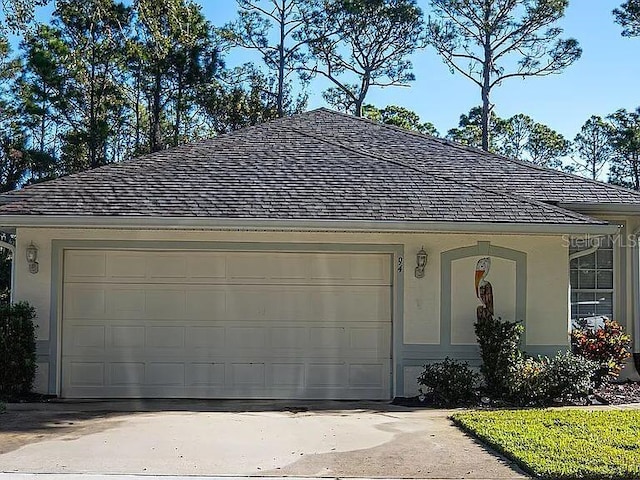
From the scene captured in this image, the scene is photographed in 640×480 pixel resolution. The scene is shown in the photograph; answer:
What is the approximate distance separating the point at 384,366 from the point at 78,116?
1957 centimetres

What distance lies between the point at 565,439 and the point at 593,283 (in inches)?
232

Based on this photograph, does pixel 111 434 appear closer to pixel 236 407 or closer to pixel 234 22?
pixel 236 407

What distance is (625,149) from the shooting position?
35781 millimetres

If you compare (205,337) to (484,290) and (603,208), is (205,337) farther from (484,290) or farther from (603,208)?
(603,208)

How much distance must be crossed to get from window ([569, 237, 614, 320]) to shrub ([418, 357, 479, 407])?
10.7 feet

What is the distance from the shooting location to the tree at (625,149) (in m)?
34.8

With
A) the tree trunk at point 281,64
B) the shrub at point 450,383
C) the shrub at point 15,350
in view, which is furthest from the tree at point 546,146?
the shrub at point 15,350

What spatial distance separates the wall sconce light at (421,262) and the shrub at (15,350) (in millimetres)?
5384

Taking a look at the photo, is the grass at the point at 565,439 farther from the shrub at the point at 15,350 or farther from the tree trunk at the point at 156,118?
the tree trunk at the point at 156,118

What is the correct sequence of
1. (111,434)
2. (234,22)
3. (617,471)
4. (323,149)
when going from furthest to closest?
(234,22) → (323,149) → (111,434) → (617,471)

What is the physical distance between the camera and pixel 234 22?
30.4 metres

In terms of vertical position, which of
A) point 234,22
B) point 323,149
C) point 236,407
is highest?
point 234,22

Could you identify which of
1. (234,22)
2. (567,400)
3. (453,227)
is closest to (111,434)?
(453,227)

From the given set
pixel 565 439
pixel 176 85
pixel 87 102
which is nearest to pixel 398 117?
pixel 176 85
